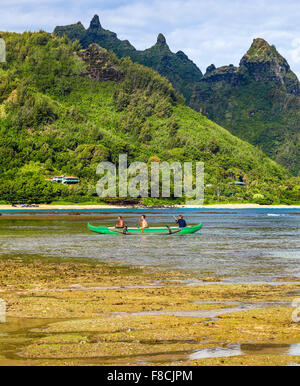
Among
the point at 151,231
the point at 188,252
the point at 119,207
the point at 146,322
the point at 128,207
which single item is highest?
the point at 146,322

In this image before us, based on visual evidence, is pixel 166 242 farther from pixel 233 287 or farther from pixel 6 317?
pixel 6 317

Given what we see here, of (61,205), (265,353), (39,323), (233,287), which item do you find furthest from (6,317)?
(61,205)

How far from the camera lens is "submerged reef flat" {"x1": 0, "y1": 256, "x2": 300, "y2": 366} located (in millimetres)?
12836

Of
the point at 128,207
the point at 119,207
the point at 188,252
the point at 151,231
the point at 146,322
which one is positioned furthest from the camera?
the point at 128,207

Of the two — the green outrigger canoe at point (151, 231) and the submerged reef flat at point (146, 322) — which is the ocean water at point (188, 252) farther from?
the submerged reef flat at point (146, 322)

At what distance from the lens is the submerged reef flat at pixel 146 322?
42.1 feet

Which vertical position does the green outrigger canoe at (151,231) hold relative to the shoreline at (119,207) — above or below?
above

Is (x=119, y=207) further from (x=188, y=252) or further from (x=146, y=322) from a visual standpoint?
(x=146, y=322)

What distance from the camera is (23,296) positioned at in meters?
20.4

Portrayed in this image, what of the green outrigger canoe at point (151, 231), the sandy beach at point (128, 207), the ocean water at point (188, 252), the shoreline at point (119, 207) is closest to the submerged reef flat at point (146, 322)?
the ocean water at point (188, 252)

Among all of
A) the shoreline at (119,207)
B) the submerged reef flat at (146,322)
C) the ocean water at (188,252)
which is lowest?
the shoreline at (119,207)

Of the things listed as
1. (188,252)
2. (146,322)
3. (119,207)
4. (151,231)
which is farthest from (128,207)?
(146,322)

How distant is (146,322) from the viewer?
16016 mm
